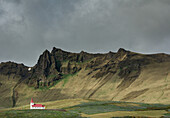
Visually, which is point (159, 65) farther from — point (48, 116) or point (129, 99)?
point (48, 116)

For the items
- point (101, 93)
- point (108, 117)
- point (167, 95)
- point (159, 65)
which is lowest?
point (108, 117)

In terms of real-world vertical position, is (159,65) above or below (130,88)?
above

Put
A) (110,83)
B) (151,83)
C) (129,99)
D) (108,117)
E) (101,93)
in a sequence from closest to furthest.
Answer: (108,117), (129,99), (151,83), (101,93), (110,83)

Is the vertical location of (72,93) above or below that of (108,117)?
above

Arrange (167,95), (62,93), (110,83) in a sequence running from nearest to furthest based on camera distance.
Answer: (167,95)
(110,83)
(62,93)

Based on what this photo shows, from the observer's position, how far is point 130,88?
536 ft

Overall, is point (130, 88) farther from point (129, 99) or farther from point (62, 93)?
point (62, 93)

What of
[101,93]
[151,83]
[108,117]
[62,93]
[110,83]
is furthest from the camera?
[62,93]

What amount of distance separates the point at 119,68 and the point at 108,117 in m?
147

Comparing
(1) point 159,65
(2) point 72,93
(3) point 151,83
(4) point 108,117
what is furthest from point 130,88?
(4) point 108,117

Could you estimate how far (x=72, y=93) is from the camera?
7421 inches

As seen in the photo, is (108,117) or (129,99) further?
(129,99)

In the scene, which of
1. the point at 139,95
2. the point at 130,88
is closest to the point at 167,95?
the point at 139,95

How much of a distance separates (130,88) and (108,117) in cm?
11343
